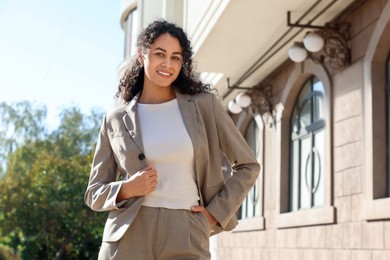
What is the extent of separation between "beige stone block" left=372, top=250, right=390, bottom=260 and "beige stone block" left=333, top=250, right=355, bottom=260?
0.77 m

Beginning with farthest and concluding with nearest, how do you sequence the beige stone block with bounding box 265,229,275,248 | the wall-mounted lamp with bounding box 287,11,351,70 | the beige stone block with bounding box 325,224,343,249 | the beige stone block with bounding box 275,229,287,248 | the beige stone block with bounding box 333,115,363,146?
the beige stone block with bounding box 265,229,275,248 → the beige stone block with bounding box 275,229,287,248 → the wall-mounted lamp with bounding box 287,11,351,70 → the beige stone block with bounding box 325,224,343,249 → the beige stone block with bounding box 333,115,363,146

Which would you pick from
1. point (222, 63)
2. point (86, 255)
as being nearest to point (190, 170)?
point (222, 63)

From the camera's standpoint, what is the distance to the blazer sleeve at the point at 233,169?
3.23m

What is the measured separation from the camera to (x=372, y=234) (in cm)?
821

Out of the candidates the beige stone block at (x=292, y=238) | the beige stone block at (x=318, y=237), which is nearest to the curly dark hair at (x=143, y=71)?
the beige stone block at (x=318, y=237)

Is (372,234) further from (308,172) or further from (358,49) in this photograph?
(308,172)

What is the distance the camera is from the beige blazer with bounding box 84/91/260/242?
3.23 m

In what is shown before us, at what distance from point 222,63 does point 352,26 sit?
149 inches

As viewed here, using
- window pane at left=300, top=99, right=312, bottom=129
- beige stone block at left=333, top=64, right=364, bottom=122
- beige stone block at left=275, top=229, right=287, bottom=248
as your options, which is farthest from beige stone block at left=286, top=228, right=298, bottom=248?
beige stone block at left=333, top=64, right=364, bottom=122

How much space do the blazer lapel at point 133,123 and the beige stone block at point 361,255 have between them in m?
5.40

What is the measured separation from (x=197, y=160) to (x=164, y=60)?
17.7 inches

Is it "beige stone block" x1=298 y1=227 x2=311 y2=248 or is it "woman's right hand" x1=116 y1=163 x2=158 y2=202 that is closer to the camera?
"woman's right hand" x1=116 y1=163 x2=158 y2=202

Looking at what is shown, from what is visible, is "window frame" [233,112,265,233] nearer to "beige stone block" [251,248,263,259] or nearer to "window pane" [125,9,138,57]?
"beige stone block" [251,248,263,259]

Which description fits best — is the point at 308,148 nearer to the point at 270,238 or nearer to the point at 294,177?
the point at 294,177
